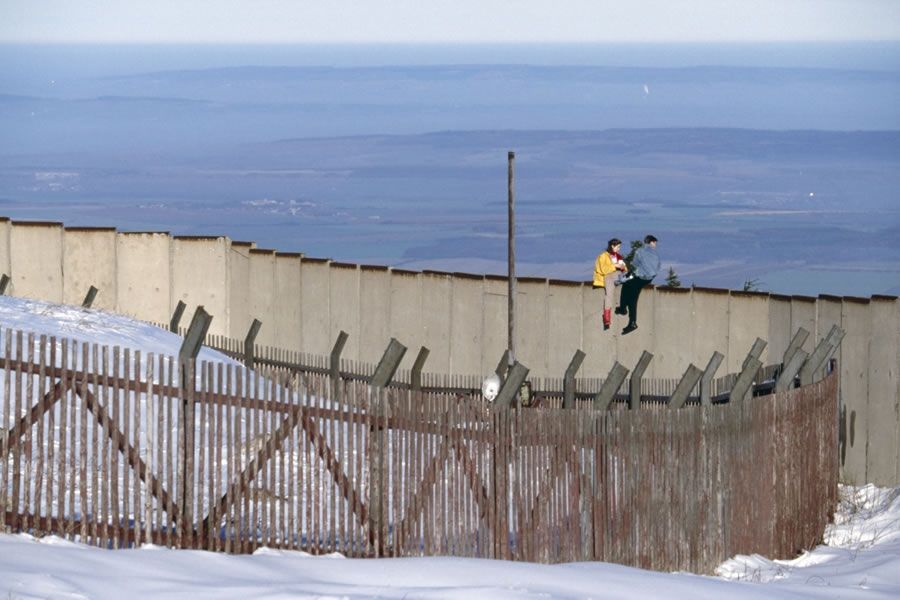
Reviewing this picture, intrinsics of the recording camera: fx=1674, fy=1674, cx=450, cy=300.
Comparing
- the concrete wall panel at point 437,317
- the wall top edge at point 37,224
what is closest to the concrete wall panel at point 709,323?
the concrete wall panel at point 437,317

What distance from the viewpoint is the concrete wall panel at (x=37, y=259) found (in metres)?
31.0

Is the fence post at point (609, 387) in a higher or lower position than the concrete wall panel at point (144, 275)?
lower

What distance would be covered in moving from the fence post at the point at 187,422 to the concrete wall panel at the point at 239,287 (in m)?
17.4

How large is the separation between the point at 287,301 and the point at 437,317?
3764mm

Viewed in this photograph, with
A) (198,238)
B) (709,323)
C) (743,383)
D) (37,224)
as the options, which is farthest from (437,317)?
(743,383)

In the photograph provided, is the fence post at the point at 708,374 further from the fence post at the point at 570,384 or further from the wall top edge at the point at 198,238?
the wall top edge at the point at 198,238

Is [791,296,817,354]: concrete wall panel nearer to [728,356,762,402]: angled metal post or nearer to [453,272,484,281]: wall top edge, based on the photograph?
[453,272,484,281]: wall top edge

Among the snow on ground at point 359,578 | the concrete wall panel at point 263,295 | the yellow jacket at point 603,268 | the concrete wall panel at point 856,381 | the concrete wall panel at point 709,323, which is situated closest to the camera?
the snow on ground at point 359,578

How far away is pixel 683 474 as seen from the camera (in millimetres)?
14461

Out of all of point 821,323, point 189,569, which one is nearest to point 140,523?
point 189,569

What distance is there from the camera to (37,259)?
31078 millimetres

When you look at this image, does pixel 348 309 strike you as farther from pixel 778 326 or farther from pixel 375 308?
pixel 778 326

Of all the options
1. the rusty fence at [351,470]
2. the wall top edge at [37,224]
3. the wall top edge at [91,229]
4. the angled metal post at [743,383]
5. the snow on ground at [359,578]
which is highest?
the wall top edge at [37,224]

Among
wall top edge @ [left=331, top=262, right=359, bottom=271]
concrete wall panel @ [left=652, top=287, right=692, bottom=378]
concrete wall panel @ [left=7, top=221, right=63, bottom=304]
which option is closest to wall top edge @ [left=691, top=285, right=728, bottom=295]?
concrete wall panel @ [left=652, top=287, right=692, bottom=378]
